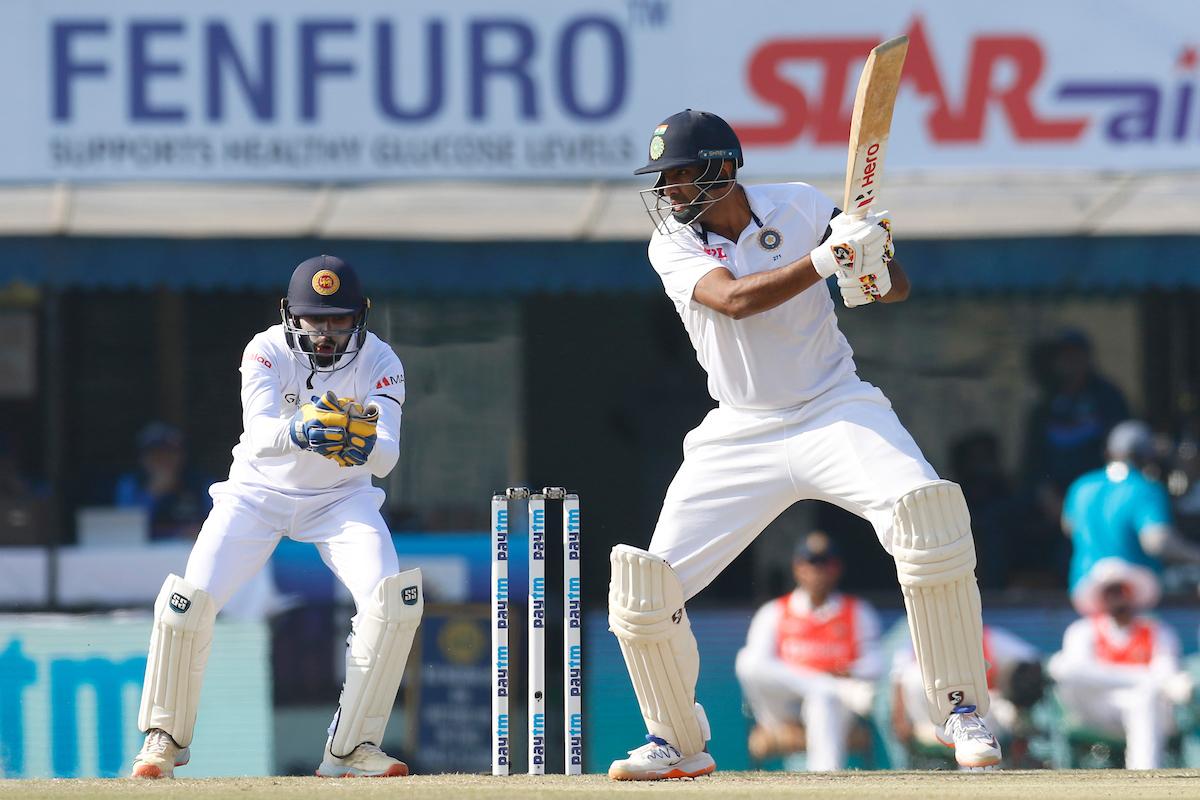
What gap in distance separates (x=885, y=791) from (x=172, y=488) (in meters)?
5.06

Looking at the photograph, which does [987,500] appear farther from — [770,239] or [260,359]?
[260,359]

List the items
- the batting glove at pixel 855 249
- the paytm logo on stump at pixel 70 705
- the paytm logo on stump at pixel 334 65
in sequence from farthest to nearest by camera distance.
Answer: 1. the paytm logo on stump at pixel 334 65
2. the paytm logo on stump at pixel 70 705
3. the batting glove at pixel 855 249

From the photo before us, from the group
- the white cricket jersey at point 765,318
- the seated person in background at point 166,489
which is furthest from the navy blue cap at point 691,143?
the seated person in background at point 166,489

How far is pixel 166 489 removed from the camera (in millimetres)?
9359

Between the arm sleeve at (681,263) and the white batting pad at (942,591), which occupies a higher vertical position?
the arm sleeve at (681,263)

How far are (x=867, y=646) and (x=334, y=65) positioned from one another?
332cm

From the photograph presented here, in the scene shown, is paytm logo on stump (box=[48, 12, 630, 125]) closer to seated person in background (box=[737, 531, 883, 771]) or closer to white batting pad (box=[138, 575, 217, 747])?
seated person in background (box=[737, 531, 883, 771])

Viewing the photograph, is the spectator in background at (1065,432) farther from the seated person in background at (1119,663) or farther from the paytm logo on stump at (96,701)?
the paytm logo on stump at (96,701)

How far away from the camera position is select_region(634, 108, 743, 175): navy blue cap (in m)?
5.41

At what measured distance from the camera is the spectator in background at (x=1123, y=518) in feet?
29.2

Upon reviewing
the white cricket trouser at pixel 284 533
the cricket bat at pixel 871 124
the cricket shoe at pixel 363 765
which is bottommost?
the cricket shoe at pixel 363 765

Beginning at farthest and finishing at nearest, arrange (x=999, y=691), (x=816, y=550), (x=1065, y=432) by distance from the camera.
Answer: (x=1065, y=432) < (x=816, y=550) < (x=999, y=691)

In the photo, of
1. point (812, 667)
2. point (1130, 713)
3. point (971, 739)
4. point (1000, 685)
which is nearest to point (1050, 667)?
point (1000, 685)

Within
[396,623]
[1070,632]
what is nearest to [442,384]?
[1070,632]
